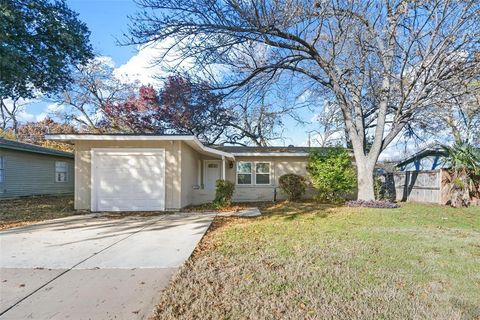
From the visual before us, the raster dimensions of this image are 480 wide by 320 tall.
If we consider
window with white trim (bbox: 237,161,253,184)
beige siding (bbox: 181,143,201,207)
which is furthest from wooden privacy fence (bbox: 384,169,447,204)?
beige siding (bbox: 181,143,201,207)

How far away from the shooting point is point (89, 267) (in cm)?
444

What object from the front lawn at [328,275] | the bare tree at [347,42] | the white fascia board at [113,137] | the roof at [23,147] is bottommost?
the front lawn at [328,275]

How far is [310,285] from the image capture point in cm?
370

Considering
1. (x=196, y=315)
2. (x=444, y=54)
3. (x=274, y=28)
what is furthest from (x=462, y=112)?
(x=196, y=315)

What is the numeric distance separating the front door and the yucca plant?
1018 cm

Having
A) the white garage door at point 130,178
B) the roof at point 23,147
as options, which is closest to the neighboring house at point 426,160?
the white garage door at point 130,178

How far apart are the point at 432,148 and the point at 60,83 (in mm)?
16723

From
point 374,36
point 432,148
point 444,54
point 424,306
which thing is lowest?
point 424,306

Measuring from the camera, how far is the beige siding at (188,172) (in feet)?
37.9

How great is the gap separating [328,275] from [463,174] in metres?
11.0

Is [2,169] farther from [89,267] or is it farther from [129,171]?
[89,267]

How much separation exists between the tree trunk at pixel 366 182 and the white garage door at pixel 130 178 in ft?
25.9

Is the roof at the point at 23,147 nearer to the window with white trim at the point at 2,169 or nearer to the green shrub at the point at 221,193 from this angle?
the window with white trim at the point at 2,169

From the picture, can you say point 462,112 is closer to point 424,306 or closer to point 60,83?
point 424,306
